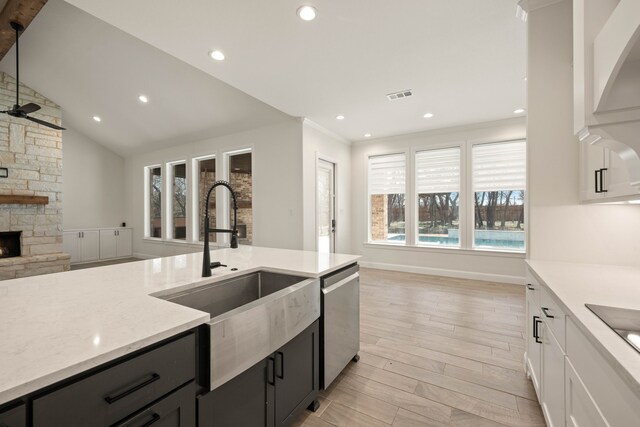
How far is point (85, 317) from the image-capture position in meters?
0.99

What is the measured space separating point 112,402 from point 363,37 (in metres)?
2.93

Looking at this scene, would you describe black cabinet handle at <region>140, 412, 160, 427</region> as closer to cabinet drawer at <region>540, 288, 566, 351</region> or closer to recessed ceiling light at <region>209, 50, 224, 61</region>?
cabinet drawer at <region>540, 288, 566, 351</region>

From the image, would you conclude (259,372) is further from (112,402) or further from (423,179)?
(423,179)

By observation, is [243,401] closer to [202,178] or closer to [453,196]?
[453,196]

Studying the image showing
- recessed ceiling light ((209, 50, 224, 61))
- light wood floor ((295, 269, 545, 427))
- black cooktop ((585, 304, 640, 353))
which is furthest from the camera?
recessed ceiling light ((209, 50, 224, 61))

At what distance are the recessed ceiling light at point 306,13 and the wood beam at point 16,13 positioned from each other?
315 centimetres

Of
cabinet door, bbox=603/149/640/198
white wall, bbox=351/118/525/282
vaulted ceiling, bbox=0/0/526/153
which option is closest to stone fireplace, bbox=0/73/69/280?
vaulted ceiling, bbox=0/0/526/153

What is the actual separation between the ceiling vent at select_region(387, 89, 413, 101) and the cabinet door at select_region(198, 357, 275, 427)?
3546mm

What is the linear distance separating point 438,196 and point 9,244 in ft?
27.7

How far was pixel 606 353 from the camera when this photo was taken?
2.66 ft

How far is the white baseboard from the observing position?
461 centimetres

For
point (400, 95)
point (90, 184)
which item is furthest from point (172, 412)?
point (90, 184)

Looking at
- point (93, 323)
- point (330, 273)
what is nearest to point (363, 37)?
point (330, 273)

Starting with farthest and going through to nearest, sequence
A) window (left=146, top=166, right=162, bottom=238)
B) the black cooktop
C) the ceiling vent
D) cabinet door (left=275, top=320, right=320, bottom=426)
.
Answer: window (left=146, top=166, right=162, bottom=238) → the ceiling vent → cabinet door (left=275, top=320, right=320, bottom=426) → the black cooktop
